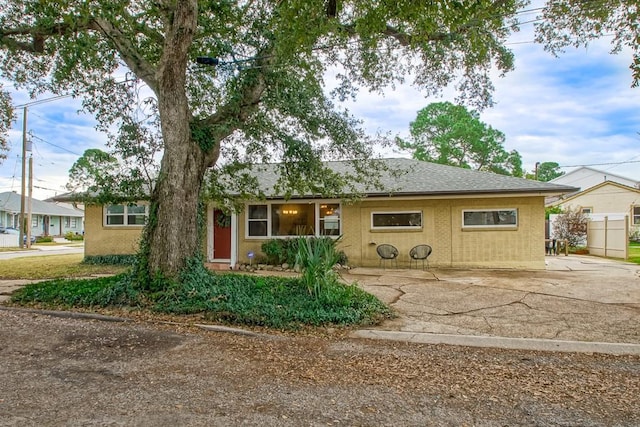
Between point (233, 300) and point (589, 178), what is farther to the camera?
point (589, 178)

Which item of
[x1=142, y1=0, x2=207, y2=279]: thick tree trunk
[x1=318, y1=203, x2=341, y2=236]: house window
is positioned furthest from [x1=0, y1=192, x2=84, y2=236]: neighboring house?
[x1=142, y1=0, x2=207, y2=279]: thick tree trunk

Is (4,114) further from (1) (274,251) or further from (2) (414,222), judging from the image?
(2) (414,222)

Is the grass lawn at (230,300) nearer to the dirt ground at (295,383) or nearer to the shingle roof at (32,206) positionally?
the dirt ground at (295,383)

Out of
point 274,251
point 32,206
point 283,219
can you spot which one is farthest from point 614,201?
point 32,206

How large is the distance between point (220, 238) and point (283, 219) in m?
2.56

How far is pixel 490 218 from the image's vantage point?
41.4 feet

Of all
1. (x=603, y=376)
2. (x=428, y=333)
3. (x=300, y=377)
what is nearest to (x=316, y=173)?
(x=428, y=333)

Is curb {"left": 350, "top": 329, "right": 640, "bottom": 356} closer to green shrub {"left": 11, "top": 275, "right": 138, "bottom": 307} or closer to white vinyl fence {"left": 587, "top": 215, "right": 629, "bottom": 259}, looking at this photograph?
green shrub {"left": 11, "top": 275, "right": 138, "bottom": 307}

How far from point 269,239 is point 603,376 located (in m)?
11.1

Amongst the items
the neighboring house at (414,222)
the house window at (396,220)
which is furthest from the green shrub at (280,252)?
the house window at (396,220)

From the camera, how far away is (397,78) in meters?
9.72

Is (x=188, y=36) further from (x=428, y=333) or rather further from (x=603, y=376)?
(x=603, y=376)

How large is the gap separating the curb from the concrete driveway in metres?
0.23

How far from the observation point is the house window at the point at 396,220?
13062 mm
